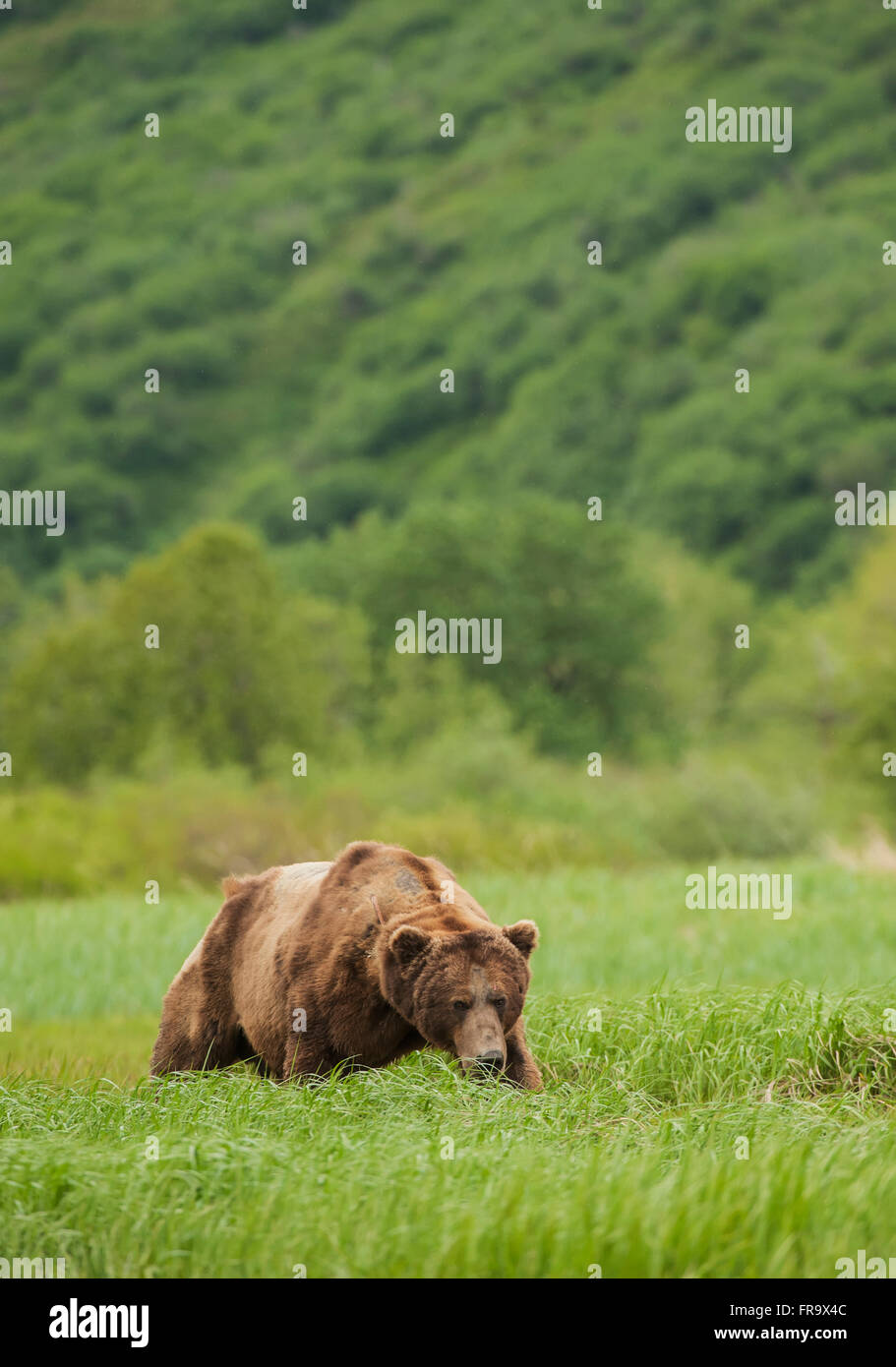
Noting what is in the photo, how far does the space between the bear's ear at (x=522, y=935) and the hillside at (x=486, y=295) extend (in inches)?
2775

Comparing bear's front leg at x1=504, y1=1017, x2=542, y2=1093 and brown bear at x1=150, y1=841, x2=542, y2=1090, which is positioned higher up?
brown bear at x1=150, y1=841, x2=542, y2=1090

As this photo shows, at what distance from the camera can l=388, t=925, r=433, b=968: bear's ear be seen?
612 centimetres

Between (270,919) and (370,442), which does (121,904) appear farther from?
(370,442)

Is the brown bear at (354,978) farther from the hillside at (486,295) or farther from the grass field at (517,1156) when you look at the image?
the hillside at (486,295)

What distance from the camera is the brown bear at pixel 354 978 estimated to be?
20.2ft

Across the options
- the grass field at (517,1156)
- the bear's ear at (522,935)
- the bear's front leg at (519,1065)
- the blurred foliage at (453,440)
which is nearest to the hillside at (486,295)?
the blurred foliage at (453,440)

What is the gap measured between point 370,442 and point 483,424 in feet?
27.3

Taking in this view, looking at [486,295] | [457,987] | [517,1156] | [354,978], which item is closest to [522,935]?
[457,987]

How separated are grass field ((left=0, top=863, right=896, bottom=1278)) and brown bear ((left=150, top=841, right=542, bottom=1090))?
0.67 feet

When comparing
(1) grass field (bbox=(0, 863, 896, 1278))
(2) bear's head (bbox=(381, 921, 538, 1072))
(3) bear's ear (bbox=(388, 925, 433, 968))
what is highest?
(3) bear's ear (bbox=(388, 925, 433, 968))

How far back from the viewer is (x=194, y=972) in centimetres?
732

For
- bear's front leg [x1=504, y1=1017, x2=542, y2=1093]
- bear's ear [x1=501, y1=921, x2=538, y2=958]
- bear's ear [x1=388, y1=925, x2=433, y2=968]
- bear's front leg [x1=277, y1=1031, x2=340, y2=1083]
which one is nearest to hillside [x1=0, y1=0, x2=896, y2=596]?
bear's front leg [x1=504, y1=1017, x2=542, y2=1093]

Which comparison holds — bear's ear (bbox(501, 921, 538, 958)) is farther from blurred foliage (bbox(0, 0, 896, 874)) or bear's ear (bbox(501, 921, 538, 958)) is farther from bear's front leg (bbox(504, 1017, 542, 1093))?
blurred foliage (bbox(0, 0, 896, 874))

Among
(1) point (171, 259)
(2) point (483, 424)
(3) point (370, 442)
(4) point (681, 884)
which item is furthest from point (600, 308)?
(4) point (681, 884)
